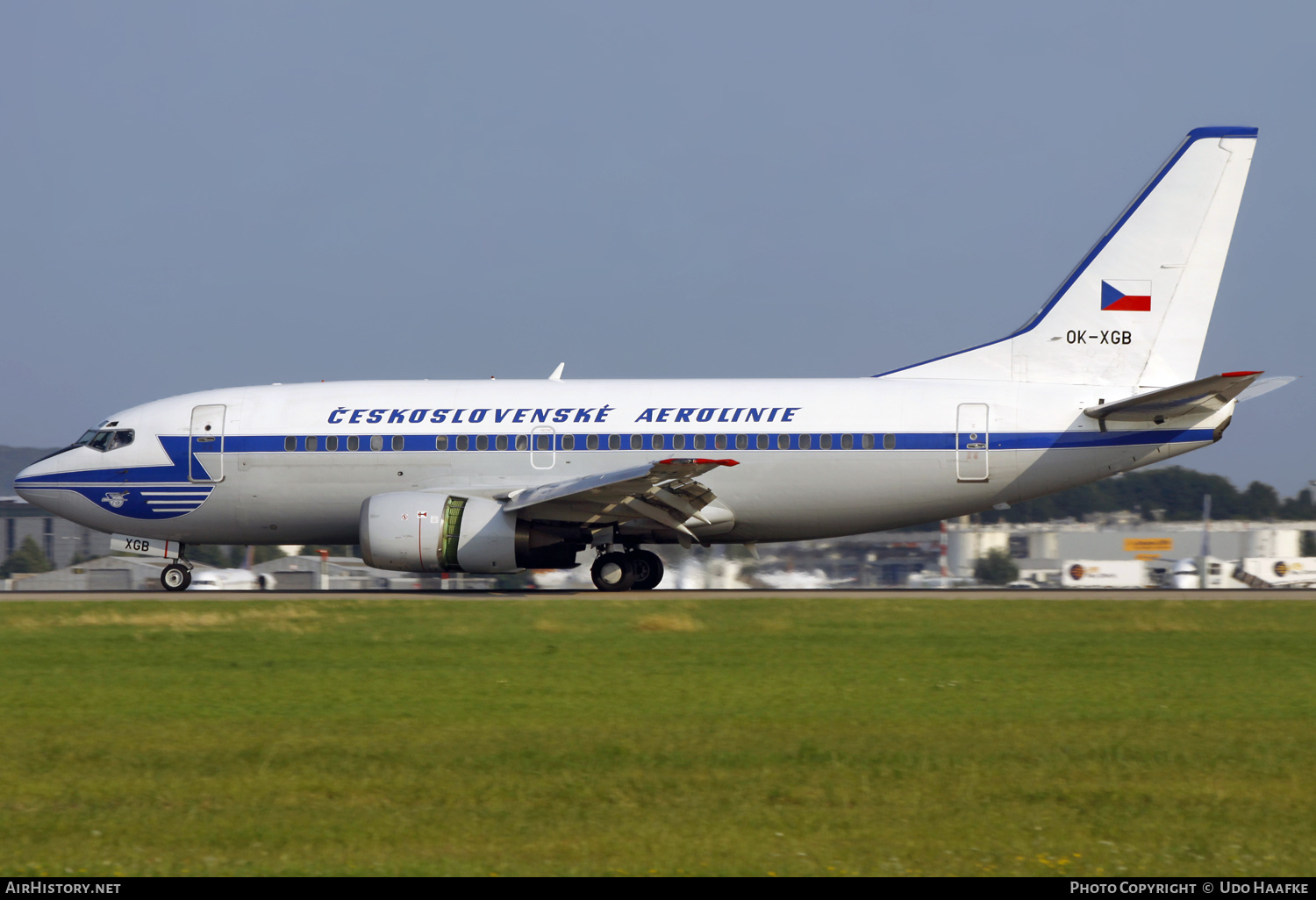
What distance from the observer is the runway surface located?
24.1 meters

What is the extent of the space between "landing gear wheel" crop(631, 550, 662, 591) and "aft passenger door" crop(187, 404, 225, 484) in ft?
27.8

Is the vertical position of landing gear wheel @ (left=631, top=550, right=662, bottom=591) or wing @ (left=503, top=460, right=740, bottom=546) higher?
wing @ (left=503, top=460, right=740, bottom=546)

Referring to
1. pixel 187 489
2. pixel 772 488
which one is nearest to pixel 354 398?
pixel 187 489

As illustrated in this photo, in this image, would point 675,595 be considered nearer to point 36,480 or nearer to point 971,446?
point 971,446

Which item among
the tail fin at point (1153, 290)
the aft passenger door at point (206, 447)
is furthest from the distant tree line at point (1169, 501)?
the aft passenger door at point (206, 447)

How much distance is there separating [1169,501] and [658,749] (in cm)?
4872

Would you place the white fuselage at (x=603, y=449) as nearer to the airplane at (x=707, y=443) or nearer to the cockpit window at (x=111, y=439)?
the airplane at (x=707, y=443)

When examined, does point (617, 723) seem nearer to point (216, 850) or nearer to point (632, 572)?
point (216, 850)

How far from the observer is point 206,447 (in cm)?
2712

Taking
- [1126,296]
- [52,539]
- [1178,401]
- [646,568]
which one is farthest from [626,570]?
[52,539]

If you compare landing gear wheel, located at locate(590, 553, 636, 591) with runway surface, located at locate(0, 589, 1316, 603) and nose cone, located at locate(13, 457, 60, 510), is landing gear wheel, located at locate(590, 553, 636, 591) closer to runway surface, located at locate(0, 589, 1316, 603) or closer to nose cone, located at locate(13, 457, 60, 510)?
runway surface, located at locate(0, 589, 1316, 603)

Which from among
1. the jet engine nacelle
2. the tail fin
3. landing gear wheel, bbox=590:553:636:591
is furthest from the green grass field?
the tail fin

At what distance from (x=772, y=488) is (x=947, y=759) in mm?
15968

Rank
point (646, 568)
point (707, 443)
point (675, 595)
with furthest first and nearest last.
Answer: point (646, 568), point (707, 443), point (675, 595)
